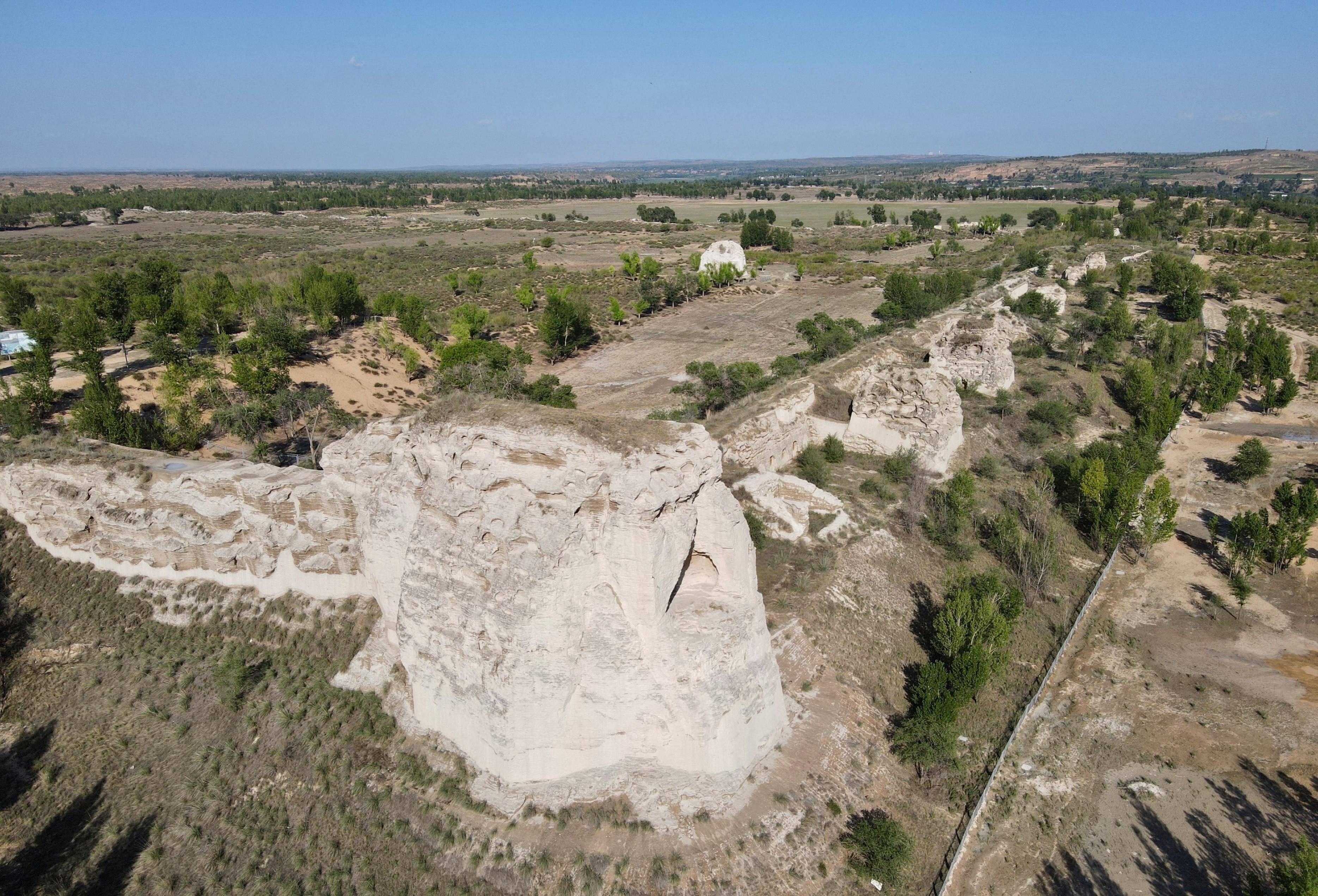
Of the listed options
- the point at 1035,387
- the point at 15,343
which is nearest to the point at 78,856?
the point at 15,343

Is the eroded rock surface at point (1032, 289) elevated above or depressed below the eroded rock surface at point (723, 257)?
below

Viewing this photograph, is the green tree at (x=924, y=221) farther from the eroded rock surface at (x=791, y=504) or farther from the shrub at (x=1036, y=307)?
the eroded rock surface at (x=791, y=504)

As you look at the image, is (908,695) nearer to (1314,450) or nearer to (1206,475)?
(1206,475)

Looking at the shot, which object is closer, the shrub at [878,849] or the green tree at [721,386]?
the shrub at [878,849]

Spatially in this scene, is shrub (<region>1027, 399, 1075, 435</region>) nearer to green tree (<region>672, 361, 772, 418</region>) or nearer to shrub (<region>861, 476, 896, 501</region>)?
shrub (<region>861, 476, 896, 501</region>)

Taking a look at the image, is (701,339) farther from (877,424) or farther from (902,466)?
(902,466)

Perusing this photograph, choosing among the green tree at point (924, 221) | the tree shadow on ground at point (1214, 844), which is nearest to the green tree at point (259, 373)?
the tree shadow on ground at point (1214, 844)

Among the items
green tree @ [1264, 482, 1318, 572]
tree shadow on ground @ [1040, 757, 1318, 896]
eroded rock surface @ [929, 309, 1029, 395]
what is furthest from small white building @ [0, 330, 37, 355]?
green tree @ [1264, 482, 1318, 572]
